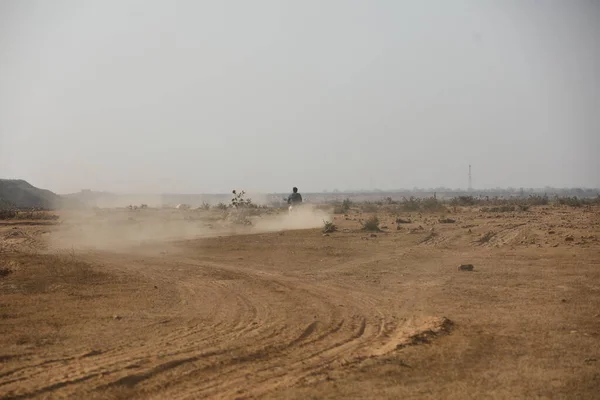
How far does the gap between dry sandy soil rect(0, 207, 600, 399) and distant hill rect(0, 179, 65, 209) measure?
56.1 meters

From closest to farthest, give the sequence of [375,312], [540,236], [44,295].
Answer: [375,312] → [44,295] → [540,236]

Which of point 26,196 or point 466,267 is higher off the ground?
point 26,196

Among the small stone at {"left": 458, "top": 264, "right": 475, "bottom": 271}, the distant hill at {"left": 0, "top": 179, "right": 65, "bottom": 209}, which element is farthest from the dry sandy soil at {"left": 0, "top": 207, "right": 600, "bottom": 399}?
the distant hill at {"left": 0, "top": 179, "right": 65, "bottom": 209}

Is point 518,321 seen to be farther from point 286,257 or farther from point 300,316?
point 286,257

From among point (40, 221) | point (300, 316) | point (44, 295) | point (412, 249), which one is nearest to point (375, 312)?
point (300, 316)

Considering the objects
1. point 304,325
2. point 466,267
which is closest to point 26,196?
point 466,267

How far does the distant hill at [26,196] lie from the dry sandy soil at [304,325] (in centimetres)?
5607

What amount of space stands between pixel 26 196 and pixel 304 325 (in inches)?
2886

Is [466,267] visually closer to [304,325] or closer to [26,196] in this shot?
[304,325]

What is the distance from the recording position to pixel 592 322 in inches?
Answer: 369

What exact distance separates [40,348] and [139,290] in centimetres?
483

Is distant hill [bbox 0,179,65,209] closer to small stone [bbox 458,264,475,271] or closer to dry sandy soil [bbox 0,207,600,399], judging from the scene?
dry sandy soil [bbox 0,207,600,399]

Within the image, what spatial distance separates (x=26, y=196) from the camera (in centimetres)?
7231

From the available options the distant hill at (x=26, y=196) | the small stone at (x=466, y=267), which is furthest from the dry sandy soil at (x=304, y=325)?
the distant hill at (x=26, y=196)
